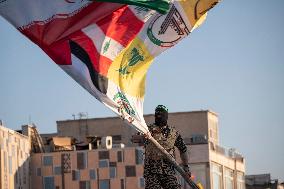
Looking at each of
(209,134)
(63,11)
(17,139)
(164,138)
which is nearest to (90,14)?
(63,11)

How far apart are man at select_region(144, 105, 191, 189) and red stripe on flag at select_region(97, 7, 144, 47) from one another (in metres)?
1.20

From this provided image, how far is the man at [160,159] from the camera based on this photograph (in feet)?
51.1

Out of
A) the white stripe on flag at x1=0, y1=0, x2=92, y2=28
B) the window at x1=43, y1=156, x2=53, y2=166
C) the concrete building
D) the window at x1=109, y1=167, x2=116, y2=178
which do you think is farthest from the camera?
the concrete building

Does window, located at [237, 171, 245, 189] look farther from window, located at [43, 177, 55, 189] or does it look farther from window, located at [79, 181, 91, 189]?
window, located at [43, 177, 55, 189]

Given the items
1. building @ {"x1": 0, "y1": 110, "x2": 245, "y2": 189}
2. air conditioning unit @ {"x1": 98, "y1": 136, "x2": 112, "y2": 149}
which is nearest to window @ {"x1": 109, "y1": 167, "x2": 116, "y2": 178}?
building @ {"x1": 0, "y1": 110, "x2": 245, "y2": 189}

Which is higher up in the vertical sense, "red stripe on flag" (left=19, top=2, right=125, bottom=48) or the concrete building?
the concrete building

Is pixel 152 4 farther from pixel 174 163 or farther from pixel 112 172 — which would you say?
pixel 112 172

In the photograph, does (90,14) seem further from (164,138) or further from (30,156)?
(30,156)

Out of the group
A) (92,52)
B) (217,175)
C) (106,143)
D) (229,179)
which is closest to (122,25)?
(92,52)

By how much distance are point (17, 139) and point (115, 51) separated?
72.3m

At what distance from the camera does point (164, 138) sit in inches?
619

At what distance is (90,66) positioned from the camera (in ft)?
48.4

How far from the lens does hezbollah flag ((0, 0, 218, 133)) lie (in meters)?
14.2

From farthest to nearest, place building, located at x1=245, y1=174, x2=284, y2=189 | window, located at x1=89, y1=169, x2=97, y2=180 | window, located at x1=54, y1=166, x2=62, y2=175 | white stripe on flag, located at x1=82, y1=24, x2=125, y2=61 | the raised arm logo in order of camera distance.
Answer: building, located at x1=245, y1=174, x2=284, y2=189, window, located at x1=54, y1=166, x2=62, y2=175, window, located at x1=89, y1=169, x2=97, y2=180, the raised arm logo, white stripe on flag, located at x1=82, y1=24, x2=125, y2=61
